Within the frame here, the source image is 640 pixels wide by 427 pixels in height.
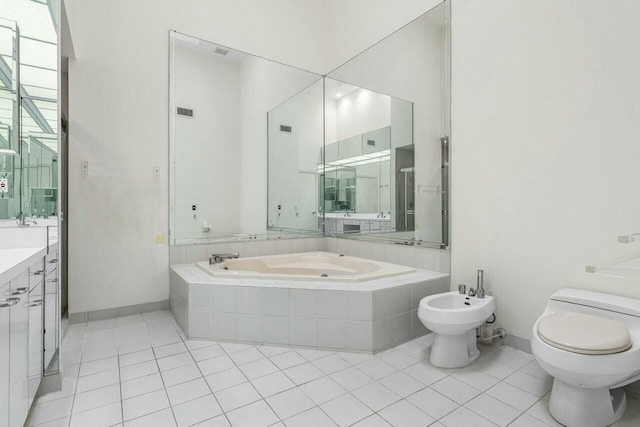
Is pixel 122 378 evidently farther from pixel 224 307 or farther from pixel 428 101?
pixel 428 101

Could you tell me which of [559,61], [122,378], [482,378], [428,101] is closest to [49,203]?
[122,378]

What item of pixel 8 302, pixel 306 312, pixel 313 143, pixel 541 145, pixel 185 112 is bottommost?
pixel 306 312

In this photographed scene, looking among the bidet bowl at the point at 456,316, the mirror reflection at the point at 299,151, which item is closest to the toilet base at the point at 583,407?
the bidet bowl at the point at 456,316

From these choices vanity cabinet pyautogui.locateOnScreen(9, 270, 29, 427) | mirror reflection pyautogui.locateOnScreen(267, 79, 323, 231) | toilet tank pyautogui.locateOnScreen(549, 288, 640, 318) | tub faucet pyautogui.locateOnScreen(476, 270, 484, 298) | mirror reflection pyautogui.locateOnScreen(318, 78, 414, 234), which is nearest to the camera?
vanity cabinet pyautogui.locateOnScreen(9, 270, 29, 427)

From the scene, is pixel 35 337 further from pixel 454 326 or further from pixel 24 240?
pixel 454 326

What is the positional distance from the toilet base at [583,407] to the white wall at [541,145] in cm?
64

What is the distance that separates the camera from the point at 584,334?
1.45 meters

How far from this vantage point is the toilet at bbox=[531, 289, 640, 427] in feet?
4.39

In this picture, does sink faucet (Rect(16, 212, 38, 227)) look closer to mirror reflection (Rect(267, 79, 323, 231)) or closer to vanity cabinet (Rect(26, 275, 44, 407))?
vanity cabinet (Rect(26, 275, 44, 407))

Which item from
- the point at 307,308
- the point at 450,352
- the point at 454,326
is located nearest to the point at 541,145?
the point at 454,326

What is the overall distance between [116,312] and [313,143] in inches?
111

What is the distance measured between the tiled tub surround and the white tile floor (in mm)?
86

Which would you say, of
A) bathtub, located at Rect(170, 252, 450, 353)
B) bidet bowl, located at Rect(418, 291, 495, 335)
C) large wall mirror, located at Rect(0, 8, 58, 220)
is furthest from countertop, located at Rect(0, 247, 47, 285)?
bidet bowl, located at Rect(418, 291, 495, 335)

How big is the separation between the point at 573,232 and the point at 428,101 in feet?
5.09
